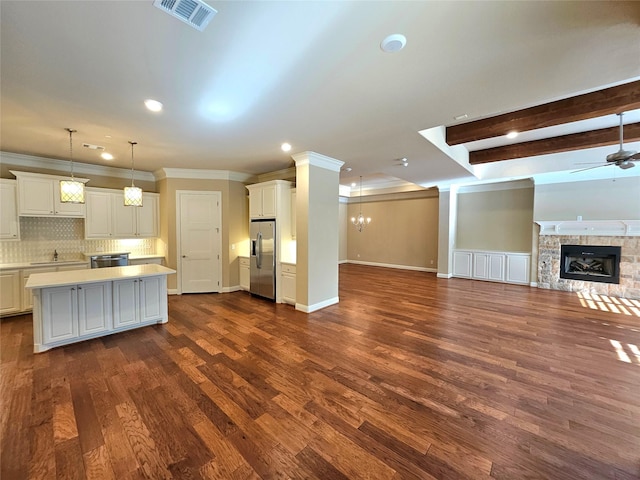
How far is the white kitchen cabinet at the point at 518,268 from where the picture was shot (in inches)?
278

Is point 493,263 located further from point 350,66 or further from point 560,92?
point 350,66

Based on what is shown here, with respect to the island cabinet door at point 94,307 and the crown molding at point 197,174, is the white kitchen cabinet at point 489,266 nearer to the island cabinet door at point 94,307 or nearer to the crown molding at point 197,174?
the crown molding at point 197,174

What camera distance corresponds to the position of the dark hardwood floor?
5.68ft

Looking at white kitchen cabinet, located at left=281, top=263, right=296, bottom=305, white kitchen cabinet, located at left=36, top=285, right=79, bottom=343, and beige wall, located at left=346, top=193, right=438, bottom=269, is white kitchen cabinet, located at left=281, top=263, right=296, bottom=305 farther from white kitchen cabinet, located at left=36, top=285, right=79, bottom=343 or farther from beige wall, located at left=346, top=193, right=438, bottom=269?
beige wall, located at left=346, top=193, right=438, bottom=269

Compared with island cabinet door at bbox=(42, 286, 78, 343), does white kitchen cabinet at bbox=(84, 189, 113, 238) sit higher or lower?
higher

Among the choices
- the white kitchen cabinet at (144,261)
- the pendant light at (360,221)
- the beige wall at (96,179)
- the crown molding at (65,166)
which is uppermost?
the crown molding at (65,166)

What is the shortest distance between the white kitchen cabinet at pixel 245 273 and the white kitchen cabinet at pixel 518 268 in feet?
22.6

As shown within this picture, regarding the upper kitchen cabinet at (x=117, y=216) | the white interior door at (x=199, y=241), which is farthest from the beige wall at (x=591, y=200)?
the upper kitchen cabinet at (x=117, y=216)

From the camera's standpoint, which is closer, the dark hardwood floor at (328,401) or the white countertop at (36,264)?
the dark hardwood floor at (328,401)

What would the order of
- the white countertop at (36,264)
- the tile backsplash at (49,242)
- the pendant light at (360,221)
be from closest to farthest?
the white countertop at (36,264), the tile backsplash at (49,242), the pendant light at (360,221)

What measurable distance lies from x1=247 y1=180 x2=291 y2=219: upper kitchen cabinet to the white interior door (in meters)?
1.05

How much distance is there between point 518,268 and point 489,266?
2.19 feet

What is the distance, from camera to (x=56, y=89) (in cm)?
252

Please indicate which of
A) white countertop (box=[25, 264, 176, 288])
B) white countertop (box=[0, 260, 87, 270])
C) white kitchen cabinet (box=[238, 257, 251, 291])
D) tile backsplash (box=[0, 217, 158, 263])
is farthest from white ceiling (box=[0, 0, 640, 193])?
white kitchen cabinet (box=[238, 257, 251, 291])
